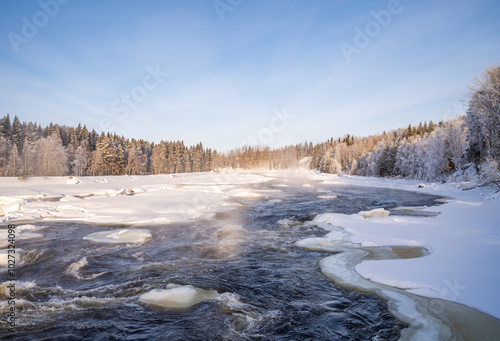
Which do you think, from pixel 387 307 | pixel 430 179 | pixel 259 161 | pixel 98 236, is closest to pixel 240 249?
pixel 387 307

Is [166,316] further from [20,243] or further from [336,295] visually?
[20,243]

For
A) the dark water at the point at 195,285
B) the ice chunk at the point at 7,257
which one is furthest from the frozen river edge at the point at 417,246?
the ice chunk at the point at 7,257

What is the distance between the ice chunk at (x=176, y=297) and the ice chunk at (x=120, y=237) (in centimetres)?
563

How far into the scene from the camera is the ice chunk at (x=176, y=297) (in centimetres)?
625

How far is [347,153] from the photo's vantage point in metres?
99.6

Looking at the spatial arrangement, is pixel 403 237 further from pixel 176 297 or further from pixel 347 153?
pixel 347 153

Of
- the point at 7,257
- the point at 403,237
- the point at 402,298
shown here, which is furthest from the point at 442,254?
the point at 7,257

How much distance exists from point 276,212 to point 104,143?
195 feet

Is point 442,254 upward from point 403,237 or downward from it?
upward

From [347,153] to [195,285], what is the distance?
101245 mm

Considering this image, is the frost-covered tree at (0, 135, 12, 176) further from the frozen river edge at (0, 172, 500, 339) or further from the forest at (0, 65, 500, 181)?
the frozen river edge at (0, 172, 500, 339)

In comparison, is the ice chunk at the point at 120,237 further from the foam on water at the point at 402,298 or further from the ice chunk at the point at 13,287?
the foam on water at the point at 402,298

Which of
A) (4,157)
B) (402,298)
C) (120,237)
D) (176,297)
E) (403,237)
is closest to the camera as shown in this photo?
(402,298)

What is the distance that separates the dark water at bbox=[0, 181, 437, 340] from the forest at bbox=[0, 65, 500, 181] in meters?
Answer: 26.3
